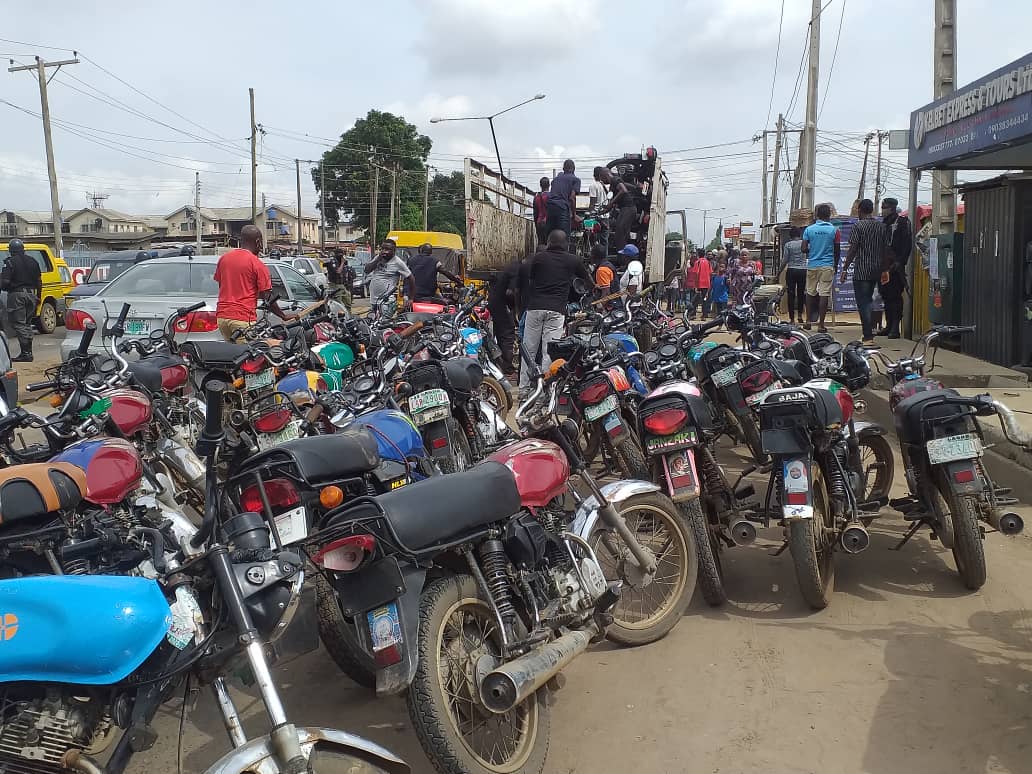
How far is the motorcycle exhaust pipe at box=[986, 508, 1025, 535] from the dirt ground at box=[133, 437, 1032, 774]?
14.1 inches

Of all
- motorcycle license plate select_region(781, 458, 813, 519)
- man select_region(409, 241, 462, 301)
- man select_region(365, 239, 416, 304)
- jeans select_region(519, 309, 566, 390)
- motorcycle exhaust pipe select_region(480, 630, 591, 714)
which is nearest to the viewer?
motorcycle exhaust pipe select_region(480, 630, 591, 714)

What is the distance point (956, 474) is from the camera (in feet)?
14.5

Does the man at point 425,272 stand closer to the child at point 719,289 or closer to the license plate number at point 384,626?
the license plate number at point 384,626

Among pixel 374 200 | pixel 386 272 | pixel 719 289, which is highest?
pixel 374 200

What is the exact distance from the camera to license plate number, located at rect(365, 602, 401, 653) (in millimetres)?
2688

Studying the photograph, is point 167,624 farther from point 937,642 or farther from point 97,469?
point 937,642

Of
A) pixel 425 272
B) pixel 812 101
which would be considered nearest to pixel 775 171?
pixel 812 101

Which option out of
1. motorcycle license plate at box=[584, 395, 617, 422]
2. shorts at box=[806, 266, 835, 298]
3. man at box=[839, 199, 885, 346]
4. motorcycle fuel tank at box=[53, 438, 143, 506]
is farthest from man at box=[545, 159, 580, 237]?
motorcycle fuel tank at box=[53, 438, 143, 506]

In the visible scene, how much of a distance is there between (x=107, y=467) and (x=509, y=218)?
41.8 ft

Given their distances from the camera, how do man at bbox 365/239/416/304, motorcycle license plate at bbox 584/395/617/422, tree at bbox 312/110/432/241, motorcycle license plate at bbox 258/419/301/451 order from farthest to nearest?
tree at bbox 312/110/432/241 < man at bbox 365/239/416/304 < motorcycle license plate at bbox 258/419/301/451 < motorcycle license plate at bbox 584/395/617/422

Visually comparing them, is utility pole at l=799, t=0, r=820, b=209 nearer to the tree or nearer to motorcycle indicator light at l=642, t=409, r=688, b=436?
motorcycle indicator light at l=642, t=409, r=688, b=436

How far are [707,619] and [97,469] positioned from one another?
2.84 metres

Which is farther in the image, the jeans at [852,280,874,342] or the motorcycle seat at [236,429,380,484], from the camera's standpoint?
the jeans at [852,280,874,342]

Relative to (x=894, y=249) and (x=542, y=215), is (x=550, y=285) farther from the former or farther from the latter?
(x=542, y=215)
